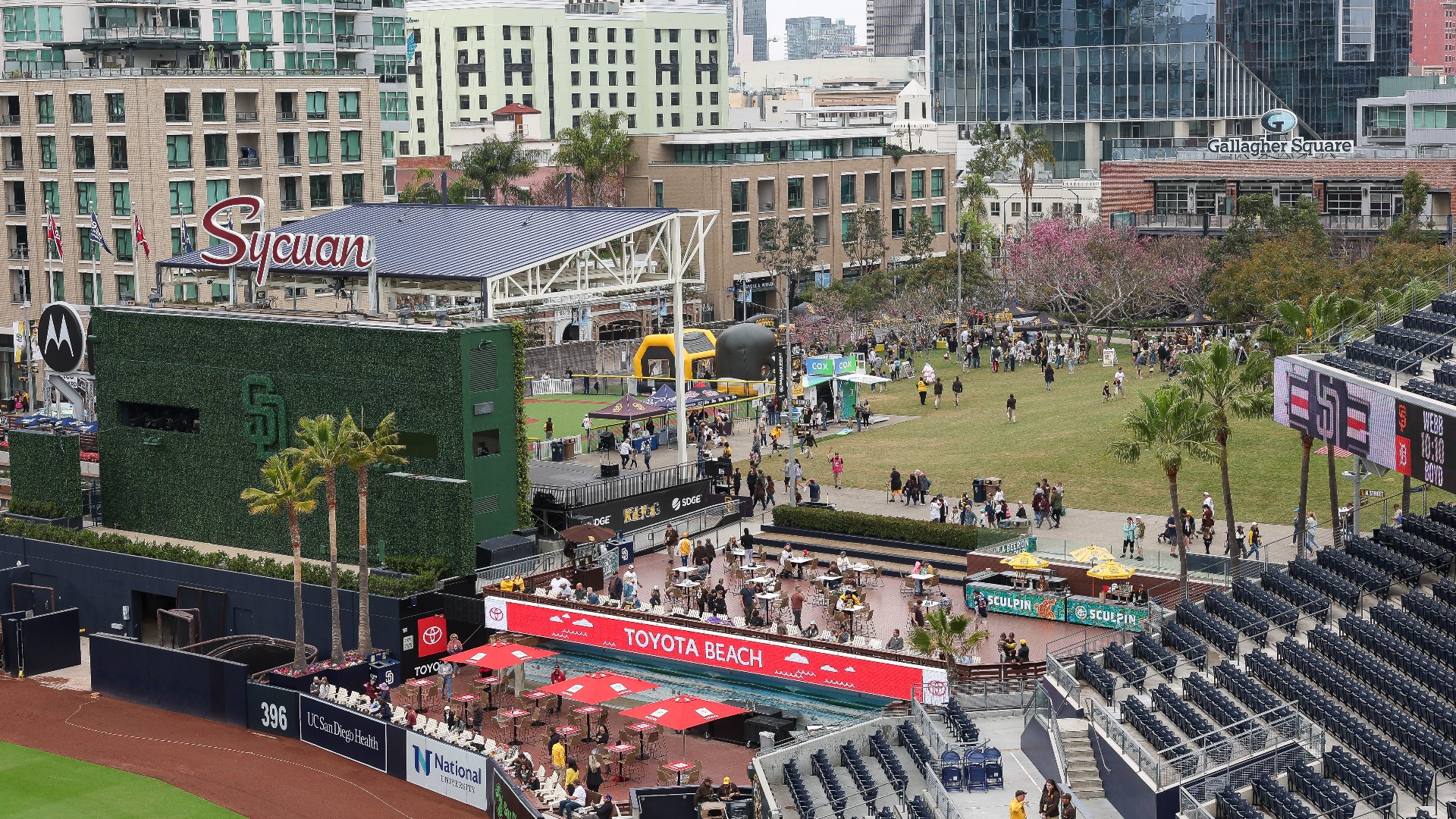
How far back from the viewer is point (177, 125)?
94.3 m

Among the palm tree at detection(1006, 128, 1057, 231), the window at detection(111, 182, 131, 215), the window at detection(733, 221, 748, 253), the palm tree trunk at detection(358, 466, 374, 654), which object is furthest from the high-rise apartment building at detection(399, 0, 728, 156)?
the palm tree trunk at detection(358, 466, 374, 654)

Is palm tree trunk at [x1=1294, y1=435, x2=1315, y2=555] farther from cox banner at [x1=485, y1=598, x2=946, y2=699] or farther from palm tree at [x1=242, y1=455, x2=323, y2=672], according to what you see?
palm tree at [x1=242, y1=455, x2=323, y2=672]

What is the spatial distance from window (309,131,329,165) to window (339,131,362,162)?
3.27 ft

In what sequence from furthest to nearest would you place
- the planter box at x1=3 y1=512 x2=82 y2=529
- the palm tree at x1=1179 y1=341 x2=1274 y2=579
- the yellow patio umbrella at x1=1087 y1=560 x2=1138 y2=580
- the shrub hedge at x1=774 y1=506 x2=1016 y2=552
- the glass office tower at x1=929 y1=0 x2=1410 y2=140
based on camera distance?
the glass office tower at x1=929 y1=0 x2=1410 y2=140
the planter box at x1=3 y1=512 x2=82 y2=529
the shrub hedge at x1=774 y1=506 x2=1016 y2=552
the palm tree at x1=1179 y1=341 x2=1274 y2=579
the yellow patio umbrella at x1=1087 y1=560 x2=1138 y2=580

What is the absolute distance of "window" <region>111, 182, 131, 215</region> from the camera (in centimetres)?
9388

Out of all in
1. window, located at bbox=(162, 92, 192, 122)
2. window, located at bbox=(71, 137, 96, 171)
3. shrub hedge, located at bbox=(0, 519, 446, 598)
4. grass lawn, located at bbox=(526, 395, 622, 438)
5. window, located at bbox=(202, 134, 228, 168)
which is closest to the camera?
shrub hedge, located at bbox=(0, 519, 446, 598)

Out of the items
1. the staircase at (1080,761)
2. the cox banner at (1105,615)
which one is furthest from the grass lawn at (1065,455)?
the staircase at (1080,761)

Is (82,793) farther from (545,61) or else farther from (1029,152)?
(545,61)

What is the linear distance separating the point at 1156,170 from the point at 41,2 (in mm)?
71463

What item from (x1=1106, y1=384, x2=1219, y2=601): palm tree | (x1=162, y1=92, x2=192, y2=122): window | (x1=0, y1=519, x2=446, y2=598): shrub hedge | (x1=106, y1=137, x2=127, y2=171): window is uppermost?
(x1=162, y1=92, x2=192, y2=122): window

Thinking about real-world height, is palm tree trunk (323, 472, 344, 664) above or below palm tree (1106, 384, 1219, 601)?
below

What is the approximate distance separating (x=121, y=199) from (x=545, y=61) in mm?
97076

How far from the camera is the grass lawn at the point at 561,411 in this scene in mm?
80688

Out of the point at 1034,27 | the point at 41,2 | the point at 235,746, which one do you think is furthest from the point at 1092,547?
the point at 1034,27
